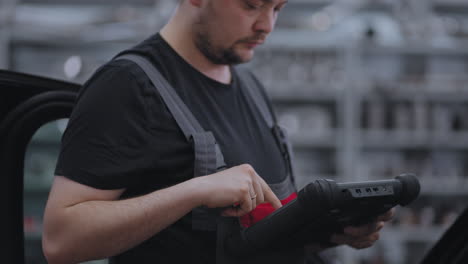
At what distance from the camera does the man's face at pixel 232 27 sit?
1056mm

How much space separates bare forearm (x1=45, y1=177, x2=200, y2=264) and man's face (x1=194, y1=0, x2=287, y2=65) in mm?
320

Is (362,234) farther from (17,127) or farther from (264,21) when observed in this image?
(17,127)

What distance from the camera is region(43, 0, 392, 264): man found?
0.87 meters

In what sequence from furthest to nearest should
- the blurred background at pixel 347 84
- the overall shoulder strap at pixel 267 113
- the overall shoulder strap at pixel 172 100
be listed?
the blurred background at pixel 347 84 → the overall shoulder strap at pixel 267 113 → the overall shoulder strap at pixel 172 100

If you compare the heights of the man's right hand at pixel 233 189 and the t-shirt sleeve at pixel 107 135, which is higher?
the t-shirt sleeve at pixel 107 135

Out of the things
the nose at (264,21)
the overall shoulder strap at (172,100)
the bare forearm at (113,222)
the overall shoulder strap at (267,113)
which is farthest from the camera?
the overall shoulder strap at (267,113)

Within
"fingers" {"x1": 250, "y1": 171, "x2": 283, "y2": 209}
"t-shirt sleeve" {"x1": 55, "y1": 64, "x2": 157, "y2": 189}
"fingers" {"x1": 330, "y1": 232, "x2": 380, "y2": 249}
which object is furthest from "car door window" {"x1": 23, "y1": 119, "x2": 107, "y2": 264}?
"fingers" {"x1": 330, "y1": 232, "x2": 380, "y2": 249}

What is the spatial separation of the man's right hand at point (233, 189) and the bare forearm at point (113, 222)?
0.02m

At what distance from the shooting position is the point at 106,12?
14.6 feet

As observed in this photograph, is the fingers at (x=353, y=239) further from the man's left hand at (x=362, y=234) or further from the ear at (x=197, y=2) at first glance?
the ear at (x=197, y=2)

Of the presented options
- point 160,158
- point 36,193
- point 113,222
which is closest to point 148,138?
point 160,158

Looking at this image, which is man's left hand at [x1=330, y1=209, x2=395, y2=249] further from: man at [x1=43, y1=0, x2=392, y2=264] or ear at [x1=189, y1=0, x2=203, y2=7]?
ear at [x1=189, y1=0, x2=203, y2=7]

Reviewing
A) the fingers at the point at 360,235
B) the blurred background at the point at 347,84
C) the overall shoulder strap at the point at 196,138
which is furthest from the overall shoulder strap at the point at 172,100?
the blurred background at the point at 347,84

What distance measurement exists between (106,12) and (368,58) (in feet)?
7.39
